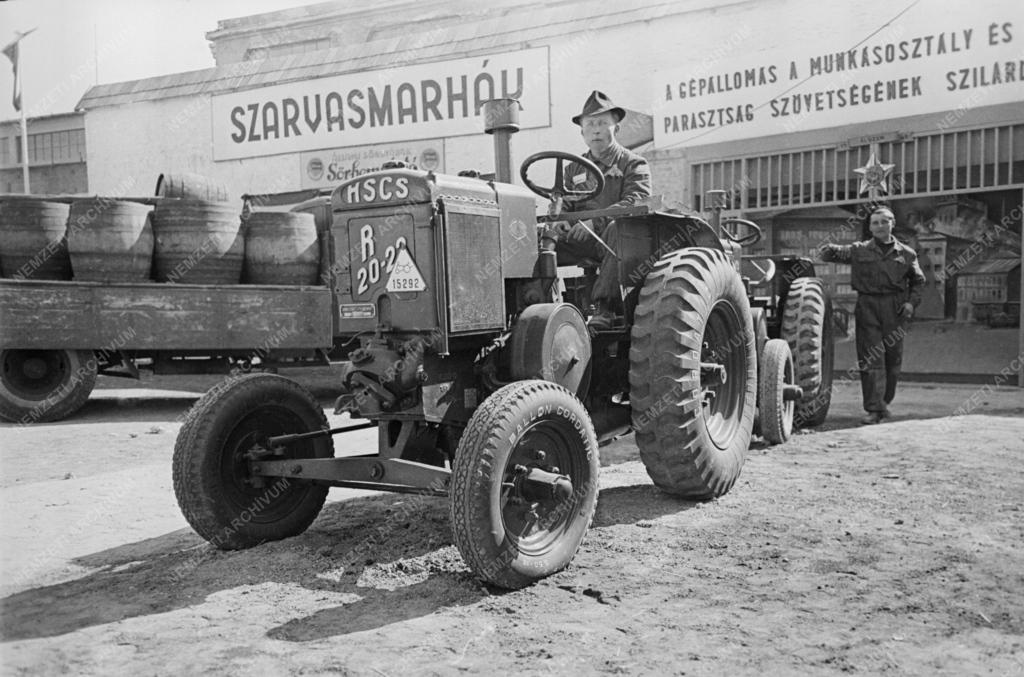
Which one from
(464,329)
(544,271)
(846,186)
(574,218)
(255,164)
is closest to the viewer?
(464,329)

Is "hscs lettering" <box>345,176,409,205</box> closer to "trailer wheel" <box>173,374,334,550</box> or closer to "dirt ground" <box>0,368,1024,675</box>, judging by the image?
"trailer wheel" <box>173,374,334,550</box>

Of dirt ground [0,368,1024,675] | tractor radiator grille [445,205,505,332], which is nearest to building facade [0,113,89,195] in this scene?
dirt ground [0,368,1024,675]

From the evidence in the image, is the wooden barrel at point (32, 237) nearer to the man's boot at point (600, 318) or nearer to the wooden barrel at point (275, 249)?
the wooden barrel at point (275, 249)

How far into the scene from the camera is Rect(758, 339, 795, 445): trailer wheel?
679 centimetres

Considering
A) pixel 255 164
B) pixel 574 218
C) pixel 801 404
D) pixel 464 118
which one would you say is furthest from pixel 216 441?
pixel 255 164

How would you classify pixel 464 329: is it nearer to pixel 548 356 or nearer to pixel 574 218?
pixel 548 356

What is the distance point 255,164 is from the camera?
16125 mm

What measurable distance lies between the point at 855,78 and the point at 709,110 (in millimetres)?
1867

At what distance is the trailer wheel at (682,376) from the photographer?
182 inches

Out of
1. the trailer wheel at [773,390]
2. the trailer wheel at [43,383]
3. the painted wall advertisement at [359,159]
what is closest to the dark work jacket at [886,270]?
the trailer wheel at [773,390]

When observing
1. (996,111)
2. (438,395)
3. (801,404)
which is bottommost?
(801,404)

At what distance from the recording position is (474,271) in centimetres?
406

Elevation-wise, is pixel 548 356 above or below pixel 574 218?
below

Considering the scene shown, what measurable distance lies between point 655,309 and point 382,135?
441 inches
